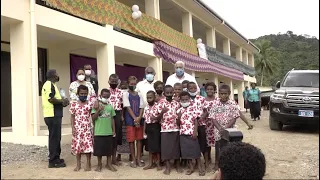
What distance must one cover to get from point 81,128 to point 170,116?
134 cm

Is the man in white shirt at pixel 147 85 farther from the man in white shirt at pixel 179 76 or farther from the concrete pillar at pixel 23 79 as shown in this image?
the concrete pillar at pixel 23 79

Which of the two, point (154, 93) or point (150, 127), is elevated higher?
point (154, 93)

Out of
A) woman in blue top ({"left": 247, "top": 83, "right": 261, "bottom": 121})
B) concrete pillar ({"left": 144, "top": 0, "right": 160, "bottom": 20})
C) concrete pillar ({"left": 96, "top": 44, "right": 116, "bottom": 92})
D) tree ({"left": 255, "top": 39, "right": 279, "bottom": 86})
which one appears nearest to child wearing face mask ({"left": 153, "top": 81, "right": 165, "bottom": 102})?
concrete pillar ({"left": 96, "top": 44, "right": 116, "bottom": 92})

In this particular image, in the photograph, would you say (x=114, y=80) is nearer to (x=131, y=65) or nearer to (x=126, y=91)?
(x=126, y=91)

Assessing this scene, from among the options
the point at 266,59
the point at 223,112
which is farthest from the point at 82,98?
the point at 266,59

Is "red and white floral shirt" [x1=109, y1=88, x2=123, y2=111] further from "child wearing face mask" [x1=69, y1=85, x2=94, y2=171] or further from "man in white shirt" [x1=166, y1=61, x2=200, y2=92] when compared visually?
"man in white shirt" [x1=166, y1=61, x2=200, y2=92]

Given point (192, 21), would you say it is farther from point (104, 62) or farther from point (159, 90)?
point (159, 90)

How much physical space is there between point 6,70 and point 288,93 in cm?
732

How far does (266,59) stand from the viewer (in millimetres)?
52375

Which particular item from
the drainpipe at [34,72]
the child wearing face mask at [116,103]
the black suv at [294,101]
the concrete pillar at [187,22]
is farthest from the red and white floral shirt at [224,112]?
the concrete pillar at [187,22]

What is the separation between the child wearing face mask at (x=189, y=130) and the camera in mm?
4938

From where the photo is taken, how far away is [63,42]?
9.73m

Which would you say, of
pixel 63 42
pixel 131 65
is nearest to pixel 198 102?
pixel 63 42

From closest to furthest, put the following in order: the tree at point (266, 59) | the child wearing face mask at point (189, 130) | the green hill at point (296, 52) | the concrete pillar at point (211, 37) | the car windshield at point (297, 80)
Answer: the green hill at point (296, 52) → the child wearing face mask at point (189, 130) → the car windshield at point (297, 80) → the concrete pillar at point (211, 37) → the tree at point (266, 59)
